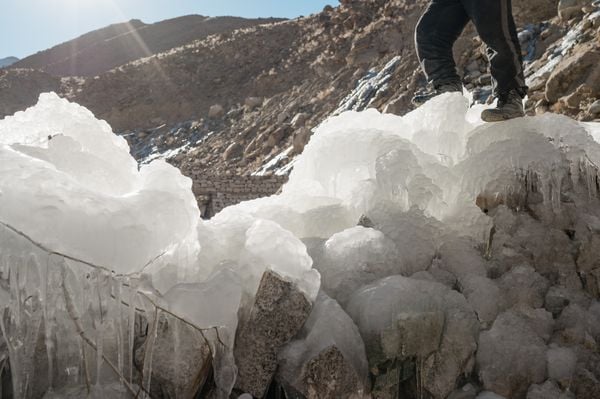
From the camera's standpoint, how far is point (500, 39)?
2.59 m

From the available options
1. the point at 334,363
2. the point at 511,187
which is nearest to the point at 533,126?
the point at 511,187

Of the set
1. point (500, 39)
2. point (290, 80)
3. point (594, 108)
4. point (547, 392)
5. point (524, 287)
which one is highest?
point (500, 39)

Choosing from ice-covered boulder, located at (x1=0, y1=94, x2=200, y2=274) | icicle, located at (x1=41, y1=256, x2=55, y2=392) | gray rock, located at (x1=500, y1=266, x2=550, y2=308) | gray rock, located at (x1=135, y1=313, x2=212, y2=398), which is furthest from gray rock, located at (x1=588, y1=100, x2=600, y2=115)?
icicle, located at (x1=41, y1=256, x2=55, y2=392)

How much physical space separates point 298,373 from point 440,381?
17.4 inches

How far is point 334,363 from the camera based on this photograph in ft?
5.32

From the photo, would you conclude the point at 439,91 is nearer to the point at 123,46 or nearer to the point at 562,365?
the point at 562,365

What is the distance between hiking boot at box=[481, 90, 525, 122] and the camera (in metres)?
2.47

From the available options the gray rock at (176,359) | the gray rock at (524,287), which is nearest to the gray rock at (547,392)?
the gray rock at (524,287)

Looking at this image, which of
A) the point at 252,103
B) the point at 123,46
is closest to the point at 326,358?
the point at 252,103

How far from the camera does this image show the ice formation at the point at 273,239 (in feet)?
5.03

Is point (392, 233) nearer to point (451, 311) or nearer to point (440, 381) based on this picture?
point (451, 311)

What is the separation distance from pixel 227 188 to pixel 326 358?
31.6 feet

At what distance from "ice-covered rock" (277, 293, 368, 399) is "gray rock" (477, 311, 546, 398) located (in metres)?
0.39

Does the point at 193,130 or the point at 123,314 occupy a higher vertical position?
the point at 123,314
